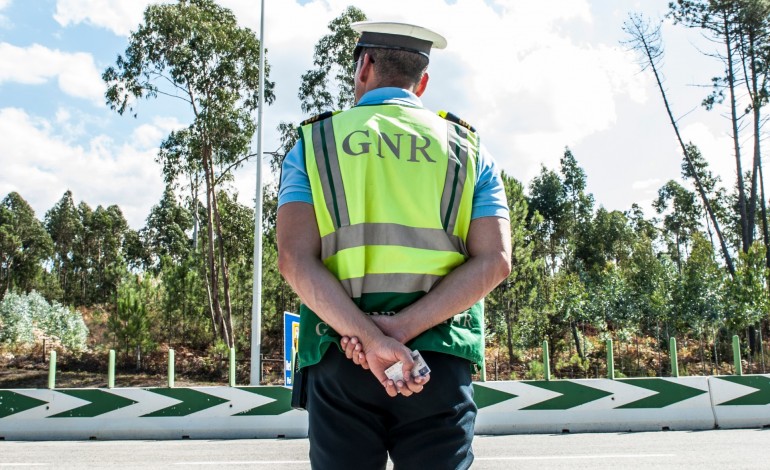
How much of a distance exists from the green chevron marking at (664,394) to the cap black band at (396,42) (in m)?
11.9

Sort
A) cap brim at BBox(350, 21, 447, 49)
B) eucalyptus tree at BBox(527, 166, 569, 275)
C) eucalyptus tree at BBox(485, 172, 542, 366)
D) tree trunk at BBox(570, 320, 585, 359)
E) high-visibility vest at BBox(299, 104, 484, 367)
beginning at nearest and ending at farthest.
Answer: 1. high-visibility vest at BBox(299, 104, 484, 367)
2. cap brim at BBox(350, 21, 447, 49)
3. eucalyptus tree at BBox(485, 172, 542, 366)
4. tree trunk at BBox(570, 320, 585, 359)
5. eucalyptus tree at BBox(527, 166, 569, 275)

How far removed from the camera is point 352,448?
1.66 meters

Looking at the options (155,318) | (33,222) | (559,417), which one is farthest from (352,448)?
(33,222)

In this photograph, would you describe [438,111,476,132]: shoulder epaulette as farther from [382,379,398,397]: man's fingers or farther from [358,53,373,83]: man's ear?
[382,379,398,397]: man's fingers

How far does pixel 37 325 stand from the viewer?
2834 cm

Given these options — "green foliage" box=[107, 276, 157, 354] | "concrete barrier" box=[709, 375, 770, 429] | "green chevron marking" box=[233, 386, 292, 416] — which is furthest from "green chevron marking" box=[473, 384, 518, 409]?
"green foliage" box=[107, 276, 157, 354]

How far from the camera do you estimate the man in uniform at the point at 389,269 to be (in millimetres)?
1682

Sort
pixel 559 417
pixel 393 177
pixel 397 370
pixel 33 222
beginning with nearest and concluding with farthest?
pixel 397 370 < pixel 393 177 < pixel 559 417 < pixel 33 222

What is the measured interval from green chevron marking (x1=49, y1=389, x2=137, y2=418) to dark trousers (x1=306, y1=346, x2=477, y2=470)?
1190 centimetres

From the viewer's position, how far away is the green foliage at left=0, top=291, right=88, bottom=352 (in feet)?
86.9

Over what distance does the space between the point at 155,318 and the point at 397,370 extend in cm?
2929

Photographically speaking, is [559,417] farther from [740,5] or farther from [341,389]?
[740,5]

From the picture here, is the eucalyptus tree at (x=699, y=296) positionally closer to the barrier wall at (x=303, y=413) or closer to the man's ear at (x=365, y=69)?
the barrier wall at (x=303, y=413)

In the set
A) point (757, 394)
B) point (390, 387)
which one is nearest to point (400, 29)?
point (390, 387)
